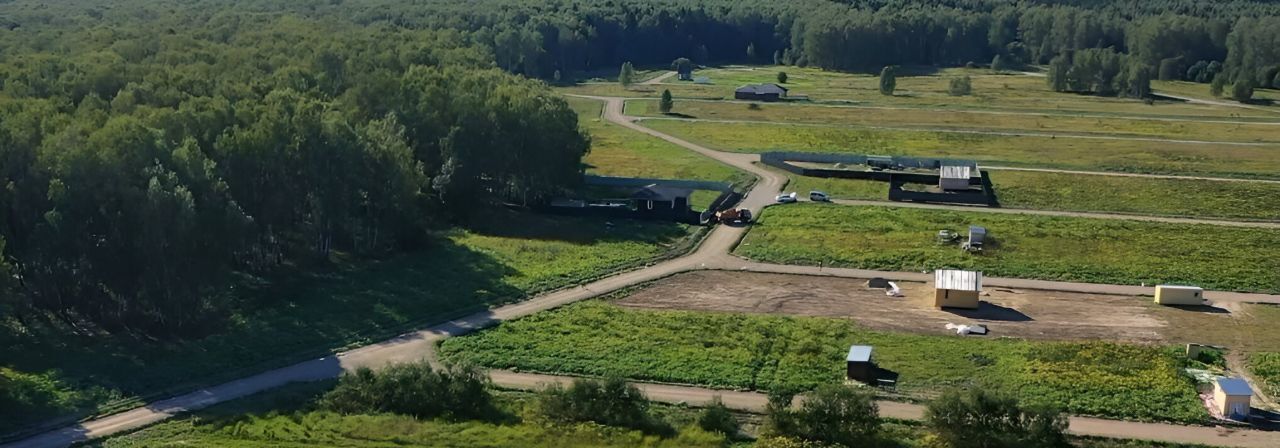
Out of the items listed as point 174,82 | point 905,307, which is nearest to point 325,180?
point 174,82

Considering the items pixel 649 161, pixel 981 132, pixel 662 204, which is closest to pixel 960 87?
pixel 981 132

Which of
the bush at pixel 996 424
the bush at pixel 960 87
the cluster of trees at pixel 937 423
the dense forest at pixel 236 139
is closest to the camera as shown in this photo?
the bush at pixel 996 424

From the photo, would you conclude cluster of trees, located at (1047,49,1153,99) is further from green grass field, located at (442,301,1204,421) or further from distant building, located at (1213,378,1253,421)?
distant building, located at (1213,378,1253,421)

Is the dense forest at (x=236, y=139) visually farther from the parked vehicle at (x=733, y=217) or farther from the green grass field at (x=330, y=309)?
the parked vehicle at (x=733, y=217)

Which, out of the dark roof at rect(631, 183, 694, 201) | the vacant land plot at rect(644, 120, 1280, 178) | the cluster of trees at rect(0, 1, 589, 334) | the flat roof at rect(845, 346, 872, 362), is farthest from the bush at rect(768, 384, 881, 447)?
the vacant land plot at rect(644, 120, 1280, 178)

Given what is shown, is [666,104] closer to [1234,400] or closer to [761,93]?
[761,93]

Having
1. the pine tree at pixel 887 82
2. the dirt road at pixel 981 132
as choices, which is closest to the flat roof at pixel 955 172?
the dirt road at pixel 981 132
